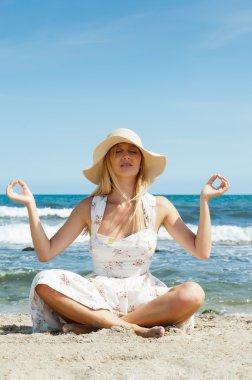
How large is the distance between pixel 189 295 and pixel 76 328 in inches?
38.7

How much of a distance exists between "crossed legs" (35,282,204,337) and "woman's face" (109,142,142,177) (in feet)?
3.68

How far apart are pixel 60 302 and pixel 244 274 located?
5.54 meters

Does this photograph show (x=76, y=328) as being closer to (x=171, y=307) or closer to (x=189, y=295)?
(x=171, y=307)

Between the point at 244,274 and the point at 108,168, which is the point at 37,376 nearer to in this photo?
the point at 108,168

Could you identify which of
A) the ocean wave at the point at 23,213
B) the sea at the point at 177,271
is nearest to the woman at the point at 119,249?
the sea at the point at 177,271

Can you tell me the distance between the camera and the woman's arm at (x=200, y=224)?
16.3ft

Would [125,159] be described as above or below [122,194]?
above

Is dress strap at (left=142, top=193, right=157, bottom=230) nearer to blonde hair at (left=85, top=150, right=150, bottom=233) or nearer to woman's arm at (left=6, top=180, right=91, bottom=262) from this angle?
blonde hair at (left=85, top=150, right=150, bottom=233)

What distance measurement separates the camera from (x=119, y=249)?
5.01m

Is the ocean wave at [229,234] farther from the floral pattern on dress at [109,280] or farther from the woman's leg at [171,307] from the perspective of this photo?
the woman's leg at [171,307]

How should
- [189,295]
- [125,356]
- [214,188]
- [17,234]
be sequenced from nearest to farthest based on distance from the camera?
[125,356]
[189,295]
[214,188]
[17,234]

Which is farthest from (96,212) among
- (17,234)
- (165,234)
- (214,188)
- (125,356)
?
(17,234)

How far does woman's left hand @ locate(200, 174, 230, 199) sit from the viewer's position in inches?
196

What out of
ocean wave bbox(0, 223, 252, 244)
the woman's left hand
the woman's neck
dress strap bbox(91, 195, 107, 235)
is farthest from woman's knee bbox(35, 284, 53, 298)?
ocean wave bbox(0, 223, 252, 244)
